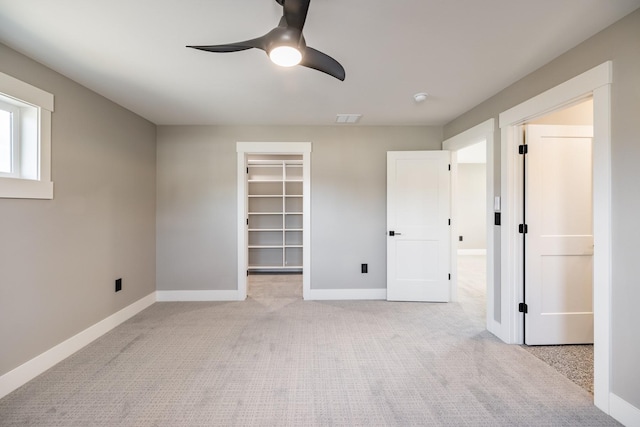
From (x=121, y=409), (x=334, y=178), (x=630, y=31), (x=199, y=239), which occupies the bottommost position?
(x=121, y=409)

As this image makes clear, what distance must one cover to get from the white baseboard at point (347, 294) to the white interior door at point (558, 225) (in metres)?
1.70

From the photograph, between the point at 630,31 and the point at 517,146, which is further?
the point at 517,146

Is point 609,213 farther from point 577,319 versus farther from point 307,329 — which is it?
point 307,329

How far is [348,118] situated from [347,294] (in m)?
2.29

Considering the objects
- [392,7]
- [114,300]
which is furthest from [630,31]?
[114,300]

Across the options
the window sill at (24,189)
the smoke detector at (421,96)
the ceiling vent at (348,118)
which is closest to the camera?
the window sill at (24,189)

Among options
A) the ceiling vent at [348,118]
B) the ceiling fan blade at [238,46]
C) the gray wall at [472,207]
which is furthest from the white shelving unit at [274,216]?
the gray wall at [472,207]

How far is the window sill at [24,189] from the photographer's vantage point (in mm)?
1888

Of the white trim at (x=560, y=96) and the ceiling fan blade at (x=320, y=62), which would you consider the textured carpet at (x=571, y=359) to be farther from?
the ceiling fan blade at (x=320, y=62)

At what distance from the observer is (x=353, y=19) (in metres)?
1.65

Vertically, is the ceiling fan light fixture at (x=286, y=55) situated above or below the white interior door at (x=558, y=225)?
above

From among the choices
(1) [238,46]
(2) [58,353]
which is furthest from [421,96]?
(2) [58,353]

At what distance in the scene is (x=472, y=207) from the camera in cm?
736

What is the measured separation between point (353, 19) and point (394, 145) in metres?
2.37
